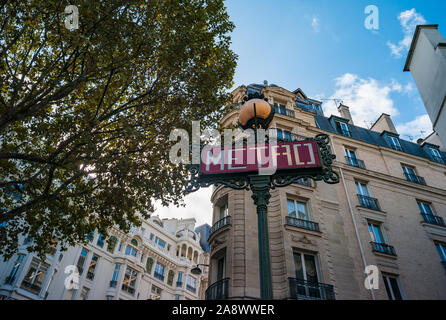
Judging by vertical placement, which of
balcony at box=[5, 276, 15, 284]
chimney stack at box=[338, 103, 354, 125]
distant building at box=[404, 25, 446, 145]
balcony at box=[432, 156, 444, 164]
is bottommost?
balcony at box=[5, 276, 15, 284]

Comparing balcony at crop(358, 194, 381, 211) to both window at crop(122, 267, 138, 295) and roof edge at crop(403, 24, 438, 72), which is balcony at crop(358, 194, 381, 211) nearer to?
roof edge at crop(403, 24, 438, 72)

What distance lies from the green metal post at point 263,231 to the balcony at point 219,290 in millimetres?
10368

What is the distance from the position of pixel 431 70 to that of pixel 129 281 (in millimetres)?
34947

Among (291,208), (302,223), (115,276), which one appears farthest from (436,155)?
(115,276)

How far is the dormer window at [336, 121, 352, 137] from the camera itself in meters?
23.1

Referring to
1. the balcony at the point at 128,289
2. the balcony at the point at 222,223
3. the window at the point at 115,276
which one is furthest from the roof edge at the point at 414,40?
the balcony at the point at 128,289

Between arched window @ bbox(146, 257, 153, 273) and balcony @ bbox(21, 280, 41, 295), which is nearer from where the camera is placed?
balcony @ bbox(21, 280, 41, 295)

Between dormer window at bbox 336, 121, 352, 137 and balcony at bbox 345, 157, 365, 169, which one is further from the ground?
dormer window at bbox 336, 121, 352, 137

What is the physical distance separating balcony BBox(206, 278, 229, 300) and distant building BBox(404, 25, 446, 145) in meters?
11.5

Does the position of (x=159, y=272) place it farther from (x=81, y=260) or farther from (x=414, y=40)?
(x=414, y=40)

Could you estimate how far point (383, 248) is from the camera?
54.2 feet

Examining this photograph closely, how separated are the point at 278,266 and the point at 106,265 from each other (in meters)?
25.8

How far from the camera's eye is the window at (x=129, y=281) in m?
34.2

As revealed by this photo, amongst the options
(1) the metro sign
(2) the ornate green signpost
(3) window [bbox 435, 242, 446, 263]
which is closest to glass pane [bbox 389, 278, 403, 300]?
(3) window [bbox 435, 242, 446, 263]
